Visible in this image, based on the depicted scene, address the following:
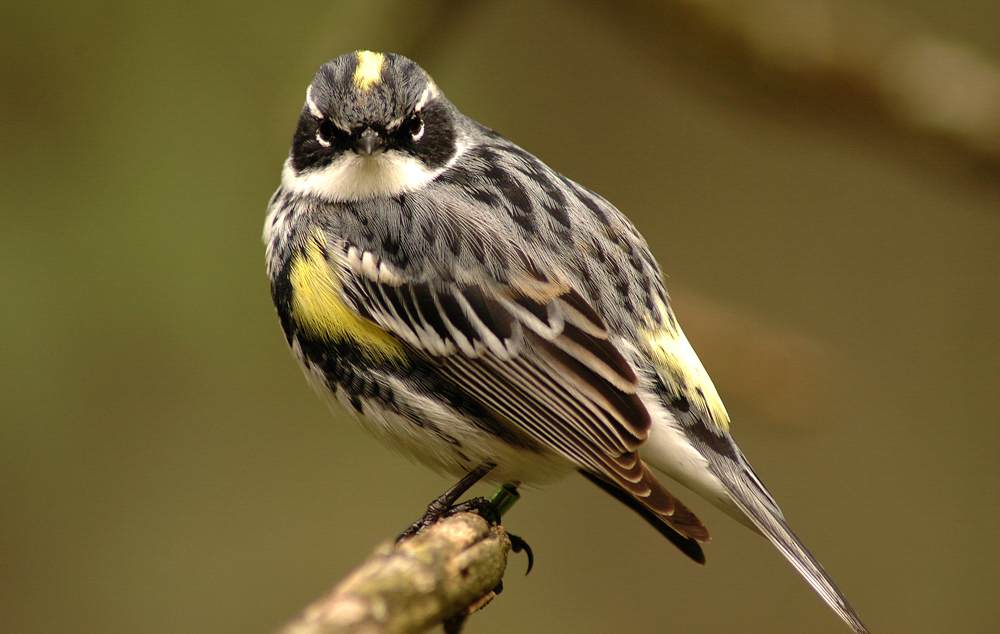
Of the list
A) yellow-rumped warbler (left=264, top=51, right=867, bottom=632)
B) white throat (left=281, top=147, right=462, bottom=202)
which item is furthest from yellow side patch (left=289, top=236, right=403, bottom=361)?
white throat (left=281, top=147, right=462, bottom=202)

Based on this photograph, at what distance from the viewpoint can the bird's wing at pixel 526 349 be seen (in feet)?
11.3

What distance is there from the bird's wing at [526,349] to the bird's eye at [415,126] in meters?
0.60

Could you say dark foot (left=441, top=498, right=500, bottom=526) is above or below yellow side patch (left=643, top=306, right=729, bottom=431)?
below

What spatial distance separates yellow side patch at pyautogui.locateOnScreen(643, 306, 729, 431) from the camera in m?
3.71

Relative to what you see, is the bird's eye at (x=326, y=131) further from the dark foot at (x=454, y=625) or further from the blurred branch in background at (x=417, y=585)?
the dark foot at (x=454, y=625)

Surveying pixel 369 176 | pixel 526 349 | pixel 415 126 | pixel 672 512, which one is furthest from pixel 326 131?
pixel 672 512

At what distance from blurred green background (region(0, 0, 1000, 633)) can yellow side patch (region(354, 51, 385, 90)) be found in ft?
5.05

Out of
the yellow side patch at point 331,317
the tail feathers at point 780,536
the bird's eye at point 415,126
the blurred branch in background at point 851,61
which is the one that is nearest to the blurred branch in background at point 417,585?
the yellow side patch at point 331,317

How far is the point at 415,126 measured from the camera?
385cm

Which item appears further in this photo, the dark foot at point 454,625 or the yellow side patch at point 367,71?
the yellow side patch at point 367,71

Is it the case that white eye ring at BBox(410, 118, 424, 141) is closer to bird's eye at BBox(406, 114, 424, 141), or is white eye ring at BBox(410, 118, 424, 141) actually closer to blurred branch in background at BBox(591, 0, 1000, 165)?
bird's eye at BBox(406, 114, 424, 141)

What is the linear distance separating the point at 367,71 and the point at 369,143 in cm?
34

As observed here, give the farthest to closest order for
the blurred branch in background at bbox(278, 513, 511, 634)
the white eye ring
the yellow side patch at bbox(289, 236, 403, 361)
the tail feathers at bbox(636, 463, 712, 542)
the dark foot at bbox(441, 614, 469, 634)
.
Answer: the white eye ring → the yellow side patch at bbox(289, 236, 403, 361) → the tail feathers at bbox(636, 463, 712, 542) → the dark foot at bbox(441, 614, 469, 634) → the blurred branch in background at bbox(278, 513, 511, 634)

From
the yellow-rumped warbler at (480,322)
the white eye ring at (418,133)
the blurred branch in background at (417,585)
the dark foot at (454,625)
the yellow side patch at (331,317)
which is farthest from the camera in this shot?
the white eye ring at (418,133)
